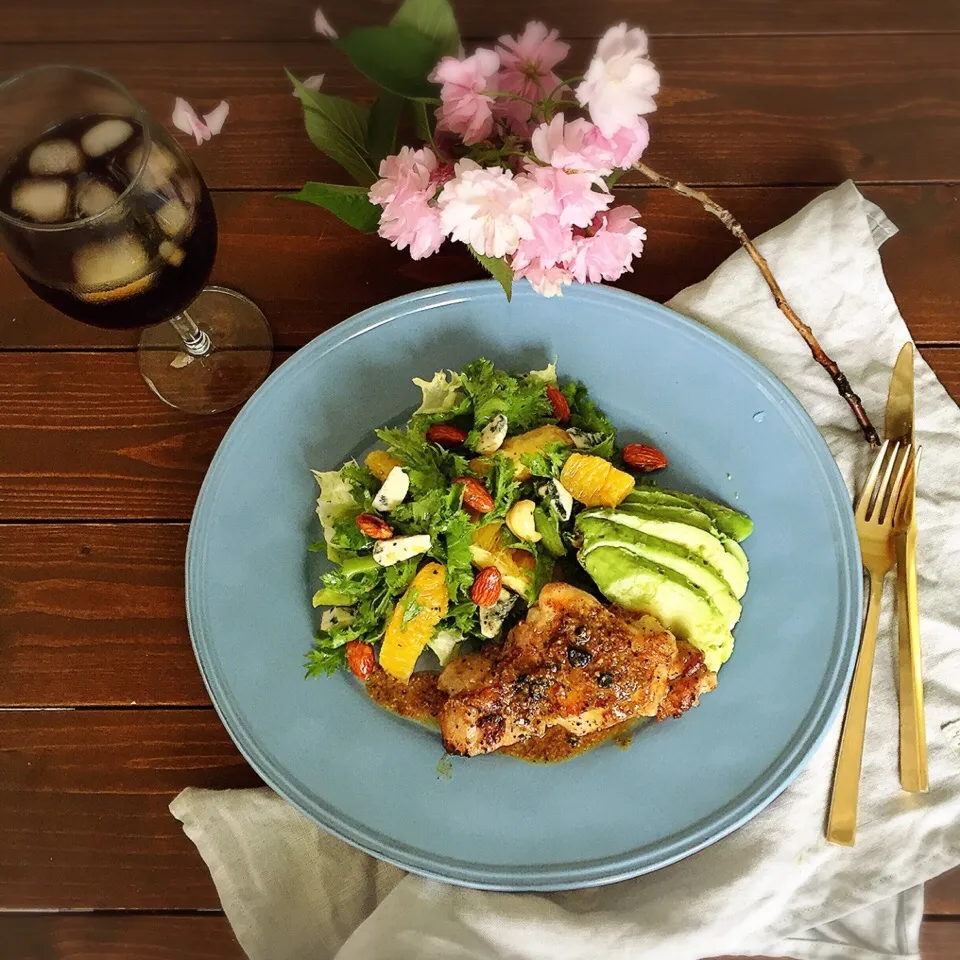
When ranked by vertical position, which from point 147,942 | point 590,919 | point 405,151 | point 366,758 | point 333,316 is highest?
point 405,151

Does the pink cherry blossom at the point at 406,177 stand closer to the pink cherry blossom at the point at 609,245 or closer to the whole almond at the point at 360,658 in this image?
the pink cherry blossom at the point at 609,245

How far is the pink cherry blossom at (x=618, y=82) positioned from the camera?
1396 millimetres

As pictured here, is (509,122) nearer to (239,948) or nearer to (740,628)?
(740,628)

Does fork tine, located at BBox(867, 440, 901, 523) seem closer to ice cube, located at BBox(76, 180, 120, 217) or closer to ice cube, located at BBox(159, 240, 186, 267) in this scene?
ice cube, located at BBox(159, 240, 186, 267)

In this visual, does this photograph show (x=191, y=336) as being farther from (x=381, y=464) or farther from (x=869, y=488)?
(x=869, y=488)

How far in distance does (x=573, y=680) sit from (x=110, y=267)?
1.24 m

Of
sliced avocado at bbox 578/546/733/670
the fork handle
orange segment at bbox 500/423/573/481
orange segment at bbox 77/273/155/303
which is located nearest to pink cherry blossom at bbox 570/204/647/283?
orange segment at bbox 500/423/573/481

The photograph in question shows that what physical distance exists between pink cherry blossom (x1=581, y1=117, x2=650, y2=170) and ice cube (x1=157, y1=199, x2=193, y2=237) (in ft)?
2.56

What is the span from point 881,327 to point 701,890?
1426mm

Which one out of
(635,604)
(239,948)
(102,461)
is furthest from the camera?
(102,461)

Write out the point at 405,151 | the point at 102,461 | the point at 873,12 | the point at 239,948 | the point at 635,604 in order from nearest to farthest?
the point at 405,151, the point at 635,604, the point at 239,948, the point at 102,461, the point at 873,12

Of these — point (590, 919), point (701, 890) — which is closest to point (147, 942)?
point (590, 919)

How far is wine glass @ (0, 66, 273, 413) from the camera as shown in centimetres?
162

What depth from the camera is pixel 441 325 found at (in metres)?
2.18
